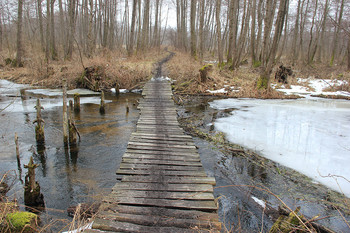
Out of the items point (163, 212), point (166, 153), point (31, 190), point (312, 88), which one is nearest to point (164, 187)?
point (163, 212)

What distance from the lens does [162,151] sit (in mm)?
6117

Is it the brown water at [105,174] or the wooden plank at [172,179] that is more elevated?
the wooden plank at [172,179]

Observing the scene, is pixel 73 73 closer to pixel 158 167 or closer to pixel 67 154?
pixel 67 154

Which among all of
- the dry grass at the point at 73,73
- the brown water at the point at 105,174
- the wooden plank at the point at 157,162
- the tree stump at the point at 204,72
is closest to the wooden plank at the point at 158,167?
the wooden plank at the point at 157,162

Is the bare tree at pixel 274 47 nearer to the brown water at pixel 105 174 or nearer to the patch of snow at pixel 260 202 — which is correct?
the brown water at pixel 105 174

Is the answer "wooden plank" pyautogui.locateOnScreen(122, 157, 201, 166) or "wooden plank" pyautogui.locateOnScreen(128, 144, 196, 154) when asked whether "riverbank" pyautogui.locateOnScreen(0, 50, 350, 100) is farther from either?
"wooden plank" pyautogui.locateOnScreen(122, 157, 201, 166)

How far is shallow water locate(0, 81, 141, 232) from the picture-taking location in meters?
4.85

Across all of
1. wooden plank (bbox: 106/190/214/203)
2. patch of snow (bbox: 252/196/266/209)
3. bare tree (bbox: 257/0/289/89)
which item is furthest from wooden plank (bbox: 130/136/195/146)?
bare tree (bbox: 257/0/289/89)

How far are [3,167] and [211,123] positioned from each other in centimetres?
693

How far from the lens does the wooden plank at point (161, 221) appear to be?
3.45 metres

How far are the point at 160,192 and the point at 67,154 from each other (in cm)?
374

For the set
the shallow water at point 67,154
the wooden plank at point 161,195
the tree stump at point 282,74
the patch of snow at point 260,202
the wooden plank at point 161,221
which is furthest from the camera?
the tree stump at point 282,74

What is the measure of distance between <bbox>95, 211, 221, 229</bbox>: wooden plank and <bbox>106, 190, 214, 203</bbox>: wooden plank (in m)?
0.48

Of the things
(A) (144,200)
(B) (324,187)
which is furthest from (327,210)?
(A) (144,200)
